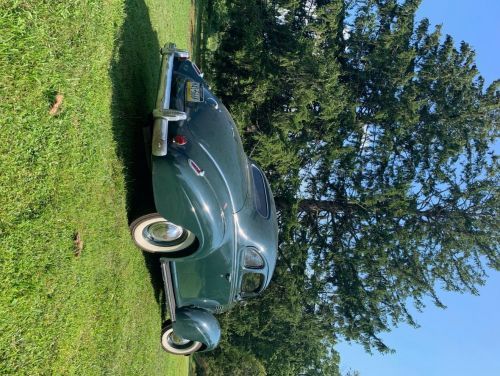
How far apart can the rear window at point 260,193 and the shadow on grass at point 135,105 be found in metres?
1.78

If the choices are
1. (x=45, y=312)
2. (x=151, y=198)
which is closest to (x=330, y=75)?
(x=151, y=198)

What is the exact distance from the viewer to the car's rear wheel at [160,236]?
7184mm

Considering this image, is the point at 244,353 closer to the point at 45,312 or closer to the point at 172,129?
the point at 172,129

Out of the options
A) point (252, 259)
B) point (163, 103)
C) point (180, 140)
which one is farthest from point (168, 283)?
point (163, 103)

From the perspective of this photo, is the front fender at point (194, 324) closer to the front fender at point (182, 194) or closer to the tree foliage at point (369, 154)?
the front fender at point (182, 194)

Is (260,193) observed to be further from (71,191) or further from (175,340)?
(71,191)

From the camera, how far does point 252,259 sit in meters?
8.05

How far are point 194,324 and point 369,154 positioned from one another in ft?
28.3

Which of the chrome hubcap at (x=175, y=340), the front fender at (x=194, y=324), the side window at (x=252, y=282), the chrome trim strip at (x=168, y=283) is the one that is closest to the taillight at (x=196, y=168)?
the chrome trim strip at (x=168, y=283)

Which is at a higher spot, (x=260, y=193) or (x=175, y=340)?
(x=260, y=193)

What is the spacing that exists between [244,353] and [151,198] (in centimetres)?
1069

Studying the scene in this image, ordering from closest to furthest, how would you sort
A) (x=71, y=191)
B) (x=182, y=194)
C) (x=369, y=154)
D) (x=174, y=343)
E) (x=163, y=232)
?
(x=71, y=191) → (x=182, y=194) → (x=163, y=232) → (x=174, y=343) → (x=369, y=154)

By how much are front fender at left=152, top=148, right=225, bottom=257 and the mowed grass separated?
0.69 m

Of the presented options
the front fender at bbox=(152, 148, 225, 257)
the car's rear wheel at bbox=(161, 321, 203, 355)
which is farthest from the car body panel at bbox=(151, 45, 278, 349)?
the car's rear wheel at bbox=(161, 321, 203, 355)
